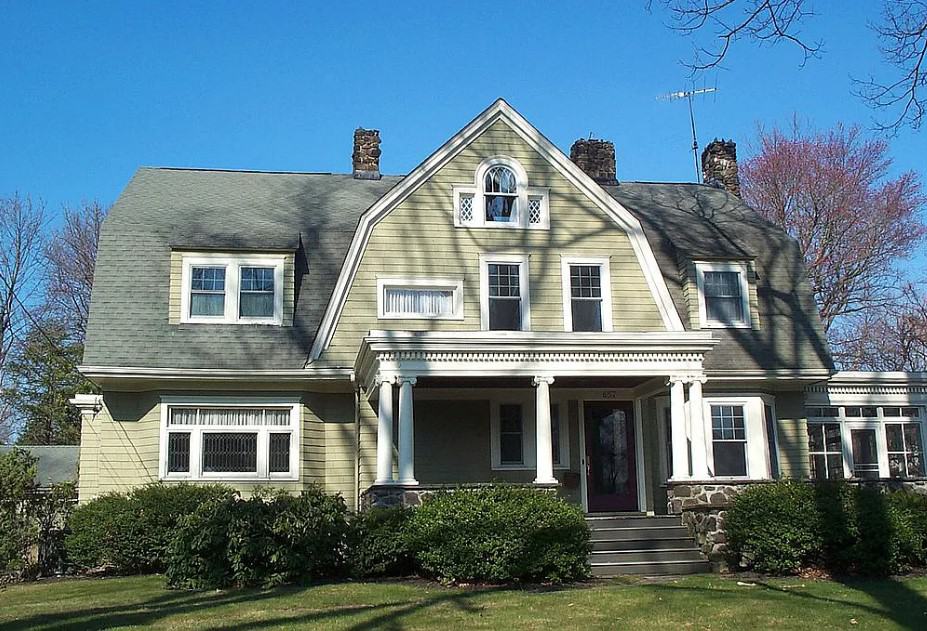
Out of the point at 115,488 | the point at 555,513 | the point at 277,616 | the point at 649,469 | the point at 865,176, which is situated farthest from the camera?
the point at 865,176

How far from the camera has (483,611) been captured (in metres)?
9.99

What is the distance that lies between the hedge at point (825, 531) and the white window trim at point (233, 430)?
7470mm

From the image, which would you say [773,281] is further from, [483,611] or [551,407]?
[483,611]

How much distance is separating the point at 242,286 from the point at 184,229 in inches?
69.4

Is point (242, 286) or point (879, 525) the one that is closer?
point (879, 525)

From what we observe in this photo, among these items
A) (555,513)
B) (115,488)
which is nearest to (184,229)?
(115,488)

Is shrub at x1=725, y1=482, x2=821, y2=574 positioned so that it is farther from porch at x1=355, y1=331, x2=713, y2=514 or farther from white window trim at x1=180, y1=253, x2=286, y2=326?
white window trim at x1=180, y1=253, x2=286, y2=326

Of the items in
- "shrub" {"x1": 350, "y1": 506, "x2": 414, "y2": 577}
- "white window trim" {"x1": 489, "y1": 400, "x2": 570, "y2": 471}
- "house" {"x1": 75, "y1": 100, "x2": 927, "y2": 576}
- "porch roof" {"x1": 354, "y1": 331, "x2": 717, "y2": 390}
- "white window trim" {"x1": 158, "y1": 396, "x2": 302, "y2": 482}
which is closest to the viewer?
"shrub" {"x1": 350, "y1": 506, "x2": 414, "y2": 577}

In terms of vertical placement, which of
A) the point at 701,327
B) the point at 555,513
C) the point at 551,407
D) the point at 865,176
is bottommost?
the point at 555,513

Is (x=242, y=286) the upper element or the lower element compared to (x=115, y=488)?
upper

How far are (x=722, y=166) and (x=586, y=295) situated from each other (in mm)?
7818

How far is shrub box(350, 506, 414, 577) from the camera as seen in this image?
12.9 m

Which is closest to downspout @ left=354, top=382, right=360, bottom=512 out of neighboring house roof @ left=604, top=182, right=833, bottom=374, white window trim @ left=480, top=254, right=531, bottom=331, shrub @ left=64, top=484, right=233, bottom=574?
white window trim @ left=480, top=254, right=531, bottom=331

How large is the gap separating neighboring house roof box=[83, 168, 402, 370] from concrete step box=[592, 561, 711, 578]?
→ 20.9 feet
